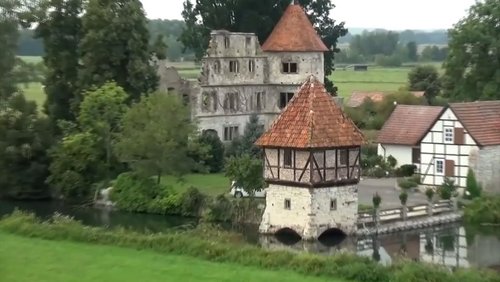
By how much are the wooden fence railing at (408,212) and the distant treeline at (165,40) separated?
18.0 meters

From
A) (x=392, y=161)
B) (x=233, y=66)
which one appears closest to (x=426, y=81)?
(x=233, y=66)

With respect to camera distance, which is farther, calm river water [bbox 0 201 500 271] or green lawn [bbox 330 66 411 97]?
green lawn [bbox 330 66 411 97]

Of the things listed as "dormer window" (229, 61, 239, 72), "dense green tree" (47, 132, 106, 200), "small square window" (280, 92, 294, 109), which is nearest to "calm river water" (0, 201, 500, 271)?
"dense green tree" (47, 132, 106, 200)

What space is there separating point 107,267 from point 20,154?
24140 millimetres

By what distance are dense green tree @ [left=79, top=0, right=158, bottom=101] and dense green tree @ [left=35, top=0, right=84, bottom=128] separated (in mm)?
1762

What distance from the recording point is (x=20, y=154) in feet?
161

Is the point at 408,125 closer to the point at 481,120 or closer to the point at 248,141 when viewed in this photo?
the point at 481,120

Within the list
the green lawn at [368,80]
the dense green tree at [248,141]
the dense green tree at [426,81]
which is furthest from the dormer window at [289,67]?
the green lawn at [368,80]

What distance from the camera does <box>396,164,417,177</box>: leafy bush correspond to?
163 feet

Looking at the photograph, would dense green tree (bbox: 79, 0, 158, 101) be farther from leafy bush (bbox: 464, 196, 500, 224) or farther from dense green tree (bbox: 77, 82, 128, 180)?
leafy bush (bbox: 464, 196, 500, 224)

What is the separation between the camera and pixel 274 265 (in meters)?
26.8

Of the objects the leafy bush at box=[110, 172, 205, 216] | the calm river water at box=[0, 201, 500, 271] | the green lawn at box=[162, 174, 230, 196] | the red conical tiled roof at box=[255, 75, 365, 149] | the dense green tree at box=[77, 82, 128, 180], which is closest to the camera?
the calm river water at box=[0, 201, 500, 271]

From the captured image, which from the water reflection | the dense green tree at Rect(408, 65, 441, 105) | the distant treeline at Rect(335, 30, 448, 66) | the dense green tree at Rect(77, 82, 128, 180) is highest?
the distant treeline at Rect(335, 30, 448, 66)

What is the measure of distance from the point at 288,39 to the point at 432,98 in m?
21.3
